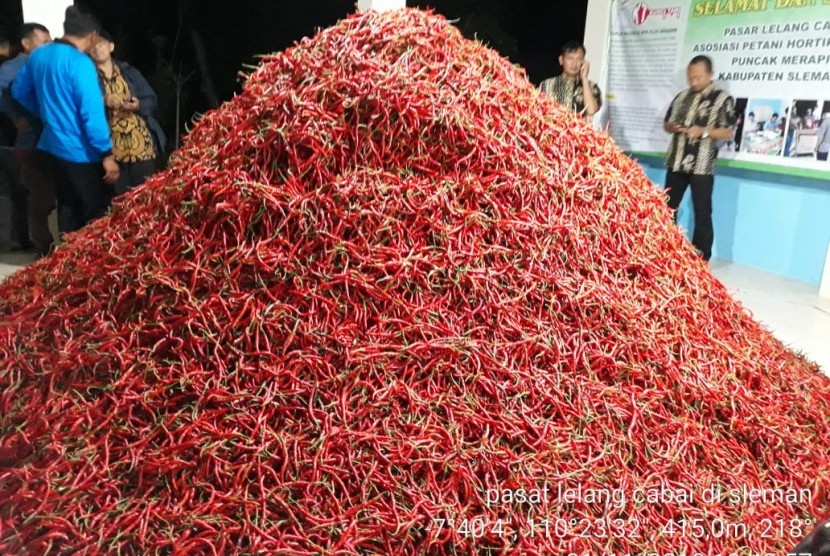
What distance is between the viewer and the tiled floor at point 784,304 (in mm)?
3537

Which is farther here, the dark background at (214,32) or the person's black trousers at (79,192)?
the dark background at (214,32)

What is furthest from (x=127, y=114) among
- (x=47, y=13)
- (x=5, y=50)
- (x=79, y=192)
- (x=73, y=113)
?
(x=5, y=50)

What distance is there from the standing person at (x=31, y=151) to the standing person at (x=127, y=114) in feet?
2.00

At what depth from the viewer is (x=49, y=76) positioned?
11.5 ft

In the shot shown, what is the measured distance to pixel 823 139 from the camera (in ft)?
15.0

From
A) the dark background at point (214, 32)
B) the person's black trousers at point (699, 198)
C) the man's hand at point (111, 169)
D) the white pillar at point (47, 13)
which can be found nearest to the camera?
the man's hand at point (111, 169)

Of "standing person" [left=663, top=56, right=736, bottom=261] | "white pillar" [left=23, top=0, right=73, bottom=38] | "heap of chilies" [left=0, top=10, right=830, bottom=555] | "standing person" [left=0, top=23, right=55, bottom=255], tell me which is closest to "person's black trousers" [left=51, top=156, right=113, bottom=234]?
"standing person" [left=0, top=23, right=55, bottom=255]

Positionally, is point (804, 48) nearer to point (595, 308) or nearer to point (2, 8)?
point (595, 308)

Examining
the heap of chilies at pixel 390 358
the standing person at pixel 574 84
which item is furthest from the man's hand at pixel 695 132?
the heap of chilies at pixel 390 358

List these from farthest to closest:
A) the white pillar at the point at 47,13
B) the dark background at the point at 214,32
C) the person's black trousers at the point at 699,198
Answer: the dark background at the point at 214,32 < the person's black trousers at the point at 699,198 < the white pillar at the point at 47,13

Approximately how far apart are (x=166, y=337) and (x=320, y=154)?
0.66 m

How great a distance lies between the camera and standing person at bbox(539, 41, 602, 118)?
472cm

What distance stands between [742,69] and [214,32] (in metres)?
6.53

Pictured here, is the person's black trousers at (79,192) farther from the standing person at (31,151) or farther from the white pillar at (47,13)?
the white pillar at (47,13)
